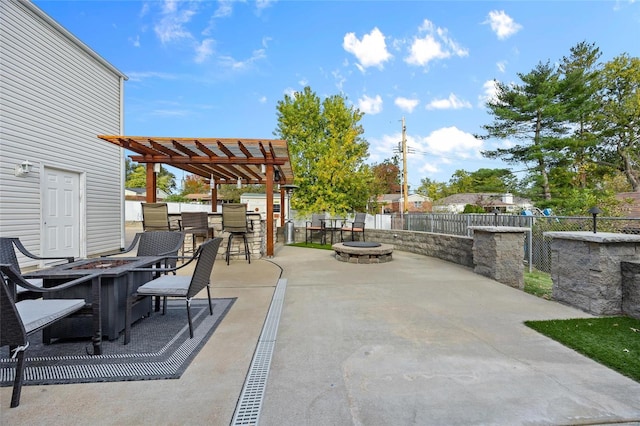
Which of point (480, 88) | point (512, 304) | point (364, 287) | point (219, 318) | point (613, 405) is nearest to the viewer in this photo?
point (613, 405)

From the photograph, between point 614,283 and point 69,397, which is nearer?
point 69,397

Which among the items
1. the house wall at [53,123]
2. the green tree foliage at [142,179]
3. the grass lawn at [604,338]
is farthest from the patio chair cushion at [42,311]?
the green tree foliage at [142,179]

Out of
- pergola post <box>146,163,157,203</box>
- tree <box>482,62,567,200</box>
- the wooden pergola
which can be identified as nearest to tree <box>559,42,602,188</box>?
tree <box>482,62,567,200</box>

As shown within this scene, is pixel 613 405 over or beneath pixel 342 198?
beneath

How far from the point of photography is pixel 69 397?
1874 mm

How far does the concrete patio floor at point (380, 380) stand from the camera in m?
1.69

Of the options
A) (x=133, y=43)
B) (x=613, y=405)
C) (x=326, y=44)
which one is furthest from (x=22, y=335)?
(x=326, y=44)

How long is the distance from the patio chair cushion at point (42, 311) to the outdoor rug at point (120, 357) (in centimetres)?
40

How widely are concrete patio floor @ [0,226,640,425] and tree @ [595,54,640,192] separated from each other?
73.5 feet

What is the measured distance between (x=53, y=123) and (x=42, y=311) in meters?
6.87

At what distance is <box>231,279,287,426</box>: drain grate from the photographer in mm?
1692

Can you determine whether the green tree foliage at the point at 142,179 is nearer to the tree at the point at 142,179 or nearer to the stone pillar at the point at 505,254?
the tree at the point at 142,179

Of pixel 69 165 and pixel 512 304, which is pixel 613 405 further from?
pixel 69 165

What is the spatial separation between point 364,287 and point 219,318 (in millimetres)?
2279
